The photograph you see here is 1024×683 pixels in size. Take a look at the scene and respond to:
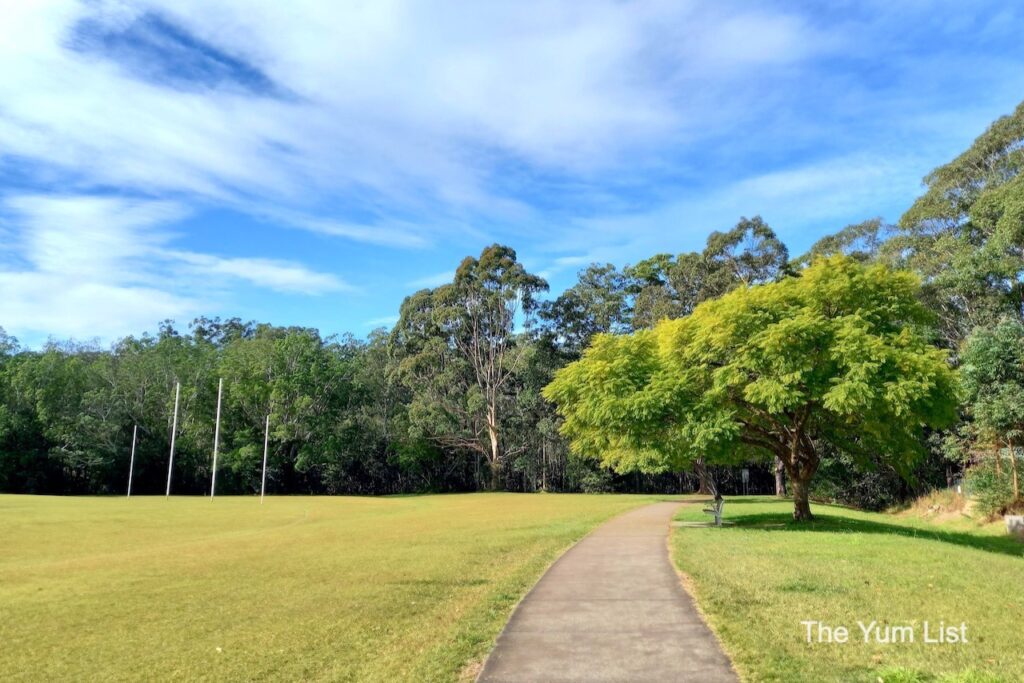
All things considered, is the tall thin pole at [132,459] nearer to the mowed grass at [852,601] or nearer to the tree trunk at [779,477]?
the tree trunk at [779,477]

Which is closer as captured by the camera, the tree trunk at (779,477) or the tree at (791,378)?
the tree at (791,378)

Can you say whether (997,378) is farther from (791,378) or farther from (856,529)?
(791,378)

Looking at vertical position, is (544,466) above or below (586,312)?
below

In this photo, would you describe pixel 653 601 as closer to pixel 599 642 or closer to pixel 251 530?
pixel 599 642

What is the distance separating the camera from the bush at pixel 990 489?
26.0 meters

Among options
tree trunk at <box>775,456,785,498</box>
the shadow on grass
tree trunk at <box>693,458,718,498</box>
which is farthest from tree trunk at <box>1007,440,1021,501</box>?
tree trunk at <box>775,456,785,498</box>

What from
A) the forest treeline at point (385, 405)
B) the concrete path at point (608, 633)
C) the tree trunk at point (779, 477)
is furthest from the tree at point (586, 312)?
the concrete path at point (608, 633)

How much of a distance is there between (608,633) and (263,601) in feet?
18.4

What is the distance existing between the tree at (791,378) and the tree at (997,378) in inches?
198

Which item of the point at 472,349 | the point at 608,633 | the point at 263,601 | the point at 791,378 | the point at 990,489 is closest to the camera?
the point at 608,633

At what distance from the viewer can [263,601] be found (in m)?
9.95

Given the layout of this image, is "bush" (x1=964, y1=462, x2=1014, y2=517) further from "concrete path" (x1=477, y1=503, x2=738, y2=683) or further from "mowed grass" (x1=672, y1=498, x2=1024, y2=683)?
"concrete path" (x1=477, y1=503, x2=738, y2=683)

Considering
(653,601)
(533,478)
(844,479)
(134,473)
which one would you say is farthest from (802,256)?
(134,473)

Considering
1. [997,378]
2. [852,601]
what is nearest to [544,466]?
[997,378]
